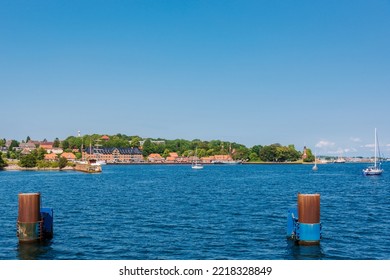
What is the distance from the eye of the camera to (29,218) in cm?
2177

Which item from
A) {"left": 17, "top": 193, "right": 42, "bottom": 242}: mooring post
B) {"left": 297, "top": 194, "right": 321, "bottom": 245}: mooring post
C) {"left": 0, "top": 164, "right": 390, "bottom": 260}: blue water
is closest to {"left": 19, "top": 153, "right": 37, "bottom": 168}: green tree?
{"left": 0, "top": 164, "right": 390, "bottom": 260}: blue water

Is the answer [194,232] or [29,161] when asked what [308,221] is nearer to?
[194,232]

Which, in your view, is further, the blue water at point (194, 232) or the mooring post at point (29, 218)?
the mooring post at point (29, 218)

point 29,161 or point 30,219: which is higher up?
point 29,161

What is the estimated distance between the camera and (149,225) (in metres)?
29.5

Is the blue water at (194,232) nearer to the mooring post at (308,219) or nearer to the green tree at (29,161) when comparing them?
the mooring post at (308,219)

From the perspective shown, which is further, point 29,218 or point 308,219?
point 29,218

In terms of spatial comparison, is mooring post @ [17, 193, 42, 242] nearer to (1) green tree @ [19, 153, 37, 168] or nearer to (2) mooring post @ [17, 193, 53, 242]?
(2) mooring post @ [17, 193, 53, 242]

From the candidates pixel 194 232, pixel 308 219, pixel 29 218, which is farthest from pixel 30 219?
pixel 308 219

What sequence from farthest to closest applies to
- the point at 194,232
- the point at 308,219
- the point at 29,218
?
1. the point at 194,232
2. the point at 29,218
3. the point at 308,219

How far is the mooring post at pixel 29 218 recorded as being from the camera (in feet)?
70.5

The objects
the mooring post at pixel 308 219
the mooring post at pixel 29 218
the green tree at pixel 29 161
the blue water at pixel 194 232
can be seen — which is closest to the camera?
the mooring post at pixel 308 219

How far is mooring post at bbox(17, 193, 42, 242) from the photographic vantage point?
846 inches

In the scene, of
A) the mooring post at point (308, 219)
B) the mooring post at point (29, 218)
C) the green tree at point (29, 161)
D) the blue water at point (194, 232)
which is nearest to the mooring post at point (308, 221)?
the mooring post at point (308, 219)
